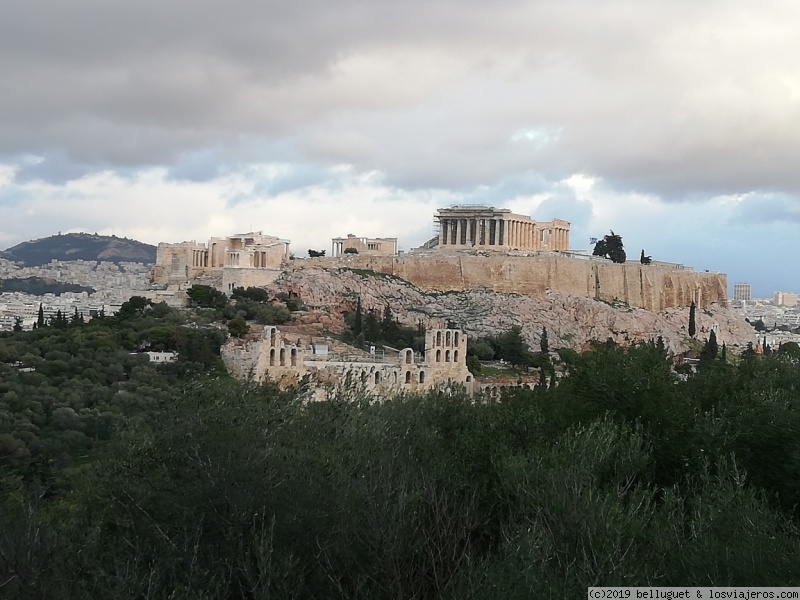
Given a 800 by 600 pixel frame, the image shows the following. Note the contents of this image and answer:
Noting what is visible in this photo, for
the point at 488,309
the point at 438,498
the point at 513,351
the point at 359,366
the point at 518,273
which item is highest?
the point at 518,273

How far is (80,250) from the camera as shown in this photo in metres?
184

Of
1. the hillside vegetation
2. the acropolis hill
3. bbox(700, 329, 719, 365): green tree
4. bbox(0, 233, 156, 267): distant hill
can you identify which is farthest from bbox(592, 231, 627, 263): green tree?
bbox(0, 233, 156, 267): distant hill

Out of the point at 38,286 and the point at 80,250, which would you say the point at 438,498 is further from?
the point at 80,250

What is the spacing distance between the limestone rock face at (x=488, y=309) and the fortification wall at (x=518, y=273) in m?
1.12

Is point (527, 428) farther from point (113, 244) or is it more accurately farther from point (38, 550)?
point (113, 244)

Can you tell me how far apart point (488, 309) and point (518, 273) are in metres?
4.92

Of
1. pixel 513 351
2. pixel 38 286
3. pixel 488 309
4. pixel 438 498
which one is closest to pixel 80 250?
pixel 38 286

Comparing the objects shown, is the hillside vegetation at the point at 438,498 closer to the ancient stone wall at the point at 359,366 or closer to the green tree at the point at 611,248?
the ancient stone wall at the point at 359,366

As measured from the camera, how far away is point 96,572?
984 centimetres

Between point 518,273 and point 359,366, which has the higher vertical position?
point 518,273

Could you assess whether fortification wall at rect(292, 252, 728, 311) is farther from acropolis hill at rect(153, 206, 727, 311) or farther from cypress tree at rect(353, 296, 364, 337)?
cypress tree at rect(353, 296, 364, 337)

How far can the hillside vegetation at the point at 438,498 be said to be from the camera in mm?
9312

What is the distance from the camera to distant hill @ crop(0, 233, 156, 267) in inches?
6964

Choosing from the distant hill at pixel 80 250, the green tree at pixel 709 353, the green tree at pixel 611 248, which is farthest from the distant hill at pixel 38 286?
the green tree at pixel 709 353
